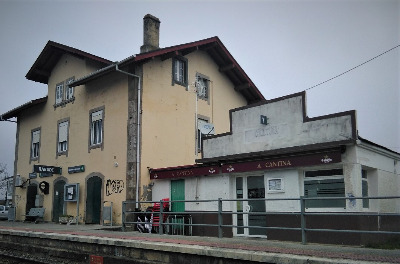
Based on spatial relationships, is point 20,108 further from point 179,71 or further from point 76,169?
point 179,71

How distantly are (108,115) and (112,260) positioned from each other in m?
9.04

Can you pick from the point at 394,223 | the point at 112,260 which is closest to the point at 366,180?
the point at 394,223

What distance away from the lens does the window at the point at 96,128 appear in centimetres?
1792

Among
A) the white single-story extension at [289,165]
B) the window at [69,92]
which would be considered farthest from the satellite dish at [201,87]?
the window at [69,92]

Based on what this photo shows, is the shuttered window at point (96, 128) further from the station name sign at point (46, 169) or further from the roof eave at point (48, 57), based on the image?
the station name sign at point (46, 169)

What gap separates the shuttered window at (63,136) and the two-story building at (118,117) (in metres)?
0.05

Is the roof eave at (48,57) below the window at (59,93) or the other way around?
the other way around

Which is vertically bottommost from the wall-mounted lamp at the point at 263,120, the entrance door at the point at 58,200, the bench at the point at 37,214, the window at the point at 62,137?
the bench at the point at 37,214

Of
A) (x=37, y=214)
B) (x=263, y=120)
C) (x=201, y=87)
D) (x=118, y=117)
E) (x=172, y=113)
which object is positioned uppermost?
(x=201, y=87)

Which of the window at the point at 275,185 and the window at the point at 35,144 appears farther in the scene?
the window at the point at 35,144

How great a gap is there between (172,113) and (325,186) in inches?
337

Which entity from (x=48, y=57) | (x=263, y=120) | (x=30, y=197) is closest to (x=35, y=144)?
(x=30, y=197)

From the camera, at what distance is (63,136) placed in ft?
66.8

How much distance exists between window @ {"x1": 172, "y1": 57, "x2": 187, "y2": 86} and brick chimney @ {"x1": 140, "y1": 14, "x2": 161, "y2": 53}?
1157 millimetres
